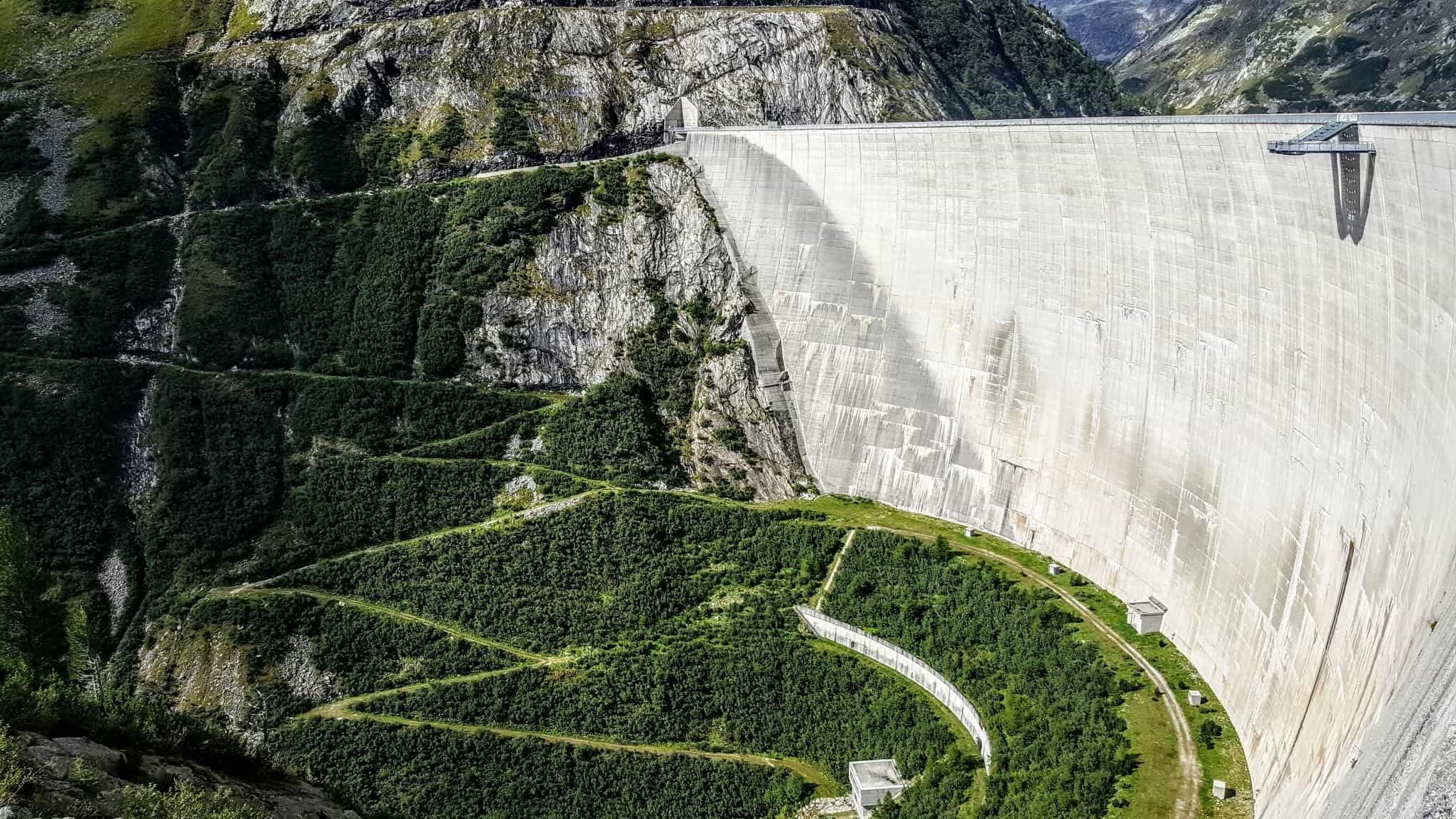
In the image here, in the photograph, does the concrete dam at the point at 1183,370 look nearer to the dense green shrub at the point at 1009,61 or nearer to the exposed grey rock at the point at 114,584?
the exposed grey rock at the point at 114,584

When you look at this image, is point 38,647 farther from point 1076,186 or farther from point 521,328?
point 1076,186

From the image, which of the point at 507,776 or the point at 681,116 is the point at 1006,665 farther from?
the point at 681,116

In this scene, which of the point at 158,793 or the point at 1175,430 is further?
the point at 1175,430

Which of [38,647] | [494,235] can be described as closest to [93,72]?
[494,235]

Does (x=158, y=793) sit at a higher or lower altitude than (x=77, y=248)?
lower

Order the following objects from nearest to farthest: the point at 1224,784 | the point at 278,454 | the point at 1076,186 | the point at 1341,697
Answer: the point at 1341,697 → the point at 1224,784 → the point at 1076,186 → the point at 278,454

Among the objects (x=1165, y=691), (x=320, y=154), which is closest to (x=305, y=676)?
(x=320, y=154)
